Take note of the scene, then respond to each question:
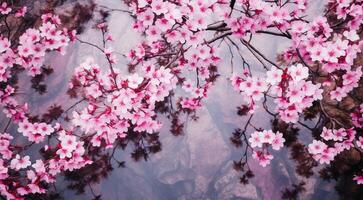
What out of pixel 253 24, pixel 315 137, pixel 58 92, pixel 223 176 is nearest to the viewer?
pixel 253 24

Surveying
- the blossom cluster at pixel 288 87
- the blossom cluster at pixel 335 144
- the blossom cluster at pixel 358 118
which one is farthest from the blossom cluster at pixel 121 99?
the blossom cluster at pixel 358 118

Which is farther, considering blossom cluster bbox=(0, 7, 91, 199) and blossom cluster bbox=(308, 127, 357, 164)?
blossom cluster bbox=(308, 127, 357, 164)

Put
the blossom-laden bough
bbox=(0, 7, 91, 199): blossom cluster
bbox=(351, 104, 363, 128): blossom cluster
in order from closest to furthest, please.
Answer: the blossom-laden bough, bbox=(0, 7, 91, 199): blossom cluster, bbox=(351, 104, 363, 128): blossom cluster

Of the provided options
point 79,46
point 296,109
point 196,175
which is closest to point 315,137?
point 296,109

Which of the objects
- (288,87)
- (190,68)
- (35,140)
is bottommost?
(35,140)

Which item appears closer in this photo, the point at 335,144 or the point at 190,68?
the point at 335,144

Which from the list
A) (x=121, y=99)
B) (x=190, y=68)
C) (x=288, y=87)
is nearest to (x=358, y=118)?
(x=288, y=87)

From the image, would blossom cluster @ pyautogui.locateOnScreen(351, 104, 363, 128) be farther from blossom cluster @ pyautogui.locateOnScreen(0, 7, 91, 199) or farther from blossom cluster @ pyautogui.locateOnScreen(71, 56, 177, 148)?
blossom cluster @ pyautogui.locateOnScreen(0, 7, 91, 199)

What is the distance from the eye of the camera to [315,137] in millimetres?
3385

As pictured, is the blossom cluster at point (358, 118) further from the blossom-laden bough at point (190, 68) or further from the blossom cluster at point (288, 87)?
the blossom cluster at point (288, 87)

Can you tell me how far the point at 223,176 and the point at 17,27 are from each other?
1771 cm

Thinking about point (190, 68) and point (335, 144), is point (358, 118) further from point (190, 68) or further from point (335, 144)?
point (190, 68)

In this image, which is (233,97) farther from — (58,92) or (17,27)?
(17,27)

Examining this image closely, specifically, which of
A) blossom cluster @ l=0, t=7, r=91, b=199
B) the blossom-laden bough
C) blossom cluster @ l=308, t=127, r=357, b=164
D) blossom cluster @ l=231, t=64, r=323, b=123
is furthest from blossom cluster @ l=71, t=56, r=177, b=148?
blossom cluster @ l=308, t=127, r=357, b=164
